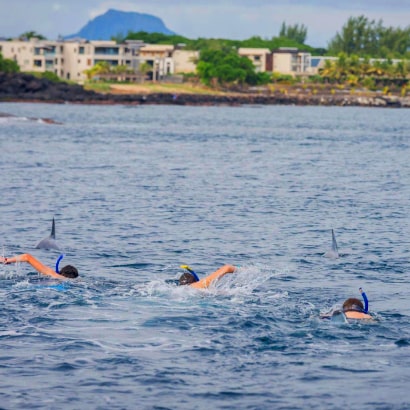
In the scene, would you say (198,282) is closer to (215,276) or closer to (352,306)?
(215,276)

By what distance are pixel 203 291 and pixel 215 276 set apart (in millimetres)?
582

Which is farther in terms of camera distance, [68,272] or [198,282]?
A: [68,272]

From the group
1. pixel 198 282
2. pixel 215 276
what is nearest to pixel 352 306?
pixel 215 276

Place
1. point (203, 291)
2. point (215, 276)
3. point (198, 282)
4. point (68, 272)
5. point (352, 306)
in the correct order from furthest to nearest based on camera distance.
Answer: point (68, 272) < point (198, 282) < point (203, 291) < point (215, 276) < point (352, 306)

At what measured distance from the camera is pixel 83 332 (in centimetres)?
2333

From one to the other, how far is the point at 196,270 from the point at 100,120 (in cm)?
10903

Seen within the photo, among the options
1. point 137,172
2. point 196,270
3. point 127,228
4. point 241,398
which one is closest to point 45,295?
point 196,270

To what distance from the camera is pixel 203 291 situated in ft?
86.1

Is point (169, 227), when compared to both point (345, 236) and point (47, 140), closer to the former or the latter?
point (345, 236)

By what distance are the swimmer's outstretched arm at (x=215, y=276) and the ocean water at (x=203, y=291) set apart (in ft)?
0.75

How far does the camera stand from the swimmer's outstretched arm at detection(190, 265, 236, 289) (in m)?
25.6

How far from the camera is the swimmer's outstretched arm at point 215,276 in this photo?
25641 mm

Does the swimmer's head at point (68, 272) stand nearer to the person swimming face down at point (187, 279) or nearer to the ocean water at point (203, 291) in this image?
the ocean water at point (203, 291)

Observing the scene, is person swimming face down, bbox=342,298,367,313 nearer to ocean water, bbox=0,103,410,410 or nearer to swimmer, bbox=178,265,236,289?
ocean water, bbox=0,103,410,410
